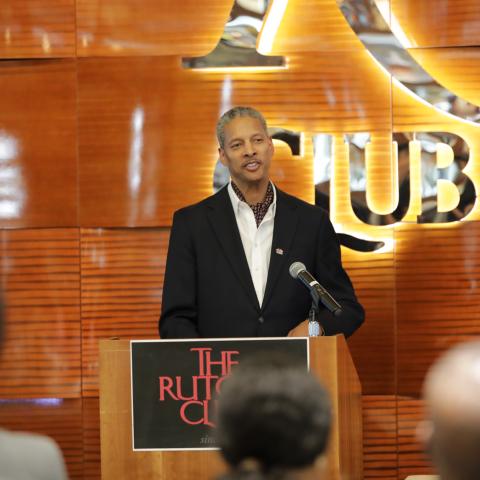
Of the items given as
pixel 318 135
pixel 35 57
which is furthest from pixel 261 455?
pixel 35 57

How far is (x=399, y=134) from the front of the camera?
5152 mm

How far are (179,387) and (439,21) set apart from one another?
104 inches

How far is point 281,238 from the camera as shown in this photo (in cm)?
425

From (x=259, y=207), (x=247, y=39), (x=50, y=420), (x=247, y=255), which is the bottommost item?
(x=50, y=420)

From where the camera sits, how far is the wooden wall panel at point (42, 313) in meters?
5.24

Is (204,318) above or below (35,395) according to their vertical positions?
above

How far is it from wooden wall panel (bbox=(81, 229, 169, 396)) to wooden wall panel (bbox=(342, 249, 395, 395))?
997 millimetres

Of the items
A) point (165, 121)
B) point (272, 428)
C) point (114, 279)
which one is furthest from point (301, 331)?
point (272, 428)

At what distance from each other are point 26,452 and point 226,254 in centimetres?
257

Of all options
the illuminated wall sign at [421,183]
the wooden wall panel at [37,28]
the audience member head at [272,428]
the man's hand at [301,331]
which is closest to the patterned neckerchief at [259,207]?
the man's hand at [301,331]

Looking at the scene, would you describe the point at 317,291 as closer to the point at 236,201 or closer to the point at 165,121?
the point at 236,201

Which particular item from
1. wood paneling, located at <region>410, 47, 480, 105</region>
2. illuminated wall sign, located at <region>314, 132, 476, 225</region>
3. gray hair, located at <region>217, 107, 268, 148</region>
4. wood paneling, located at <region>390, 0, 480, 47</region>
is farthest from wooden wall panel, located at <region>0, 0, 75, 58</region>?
wood paneling, located at <region>410, 47, 480, 105</region>

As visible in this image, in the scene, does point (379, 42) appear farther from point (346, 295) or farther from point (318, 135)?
point (346, 295)

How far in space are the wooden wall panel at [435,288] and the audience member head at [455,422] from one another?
3.79m
